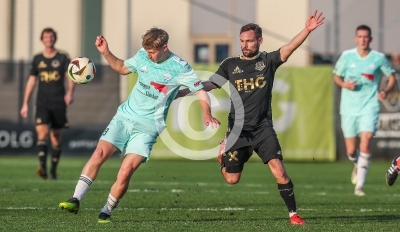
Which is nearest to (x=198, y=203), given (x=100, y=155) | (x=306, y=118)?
(x=100, y=155)

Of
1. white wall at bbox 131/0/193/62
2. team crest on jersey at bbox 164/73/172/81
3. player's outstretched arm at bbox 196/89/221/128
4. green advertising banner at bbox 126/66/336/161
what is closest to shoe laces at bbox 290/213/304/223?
player's outstretched arm at bbox 196/89/221/128

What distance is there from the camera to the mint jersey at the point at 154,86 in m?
8.81

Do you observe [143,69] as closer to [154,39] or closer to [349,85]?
[154,39]

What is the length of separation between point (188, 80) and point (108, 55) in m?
0.82

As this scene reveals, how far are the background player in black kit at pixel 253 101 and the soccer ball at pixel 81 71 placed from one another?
999mm

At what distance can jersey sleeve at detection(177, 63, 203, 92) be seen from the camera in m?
8.88

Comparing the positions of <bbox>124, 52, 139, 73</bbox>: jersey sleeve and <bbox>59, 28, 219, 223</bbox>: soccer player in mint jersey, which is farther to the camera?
<bbox>124, 52, 139, 73</bbox>: jersey sleeve

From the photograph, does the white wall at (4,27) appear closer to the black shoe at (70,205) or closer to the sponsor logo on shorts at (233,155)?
the sponsor logo on shorts at (233,155)

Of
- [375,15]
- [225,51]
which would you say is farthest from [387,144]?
[225,51]

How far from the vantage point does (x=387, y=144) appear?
20891 millimetres

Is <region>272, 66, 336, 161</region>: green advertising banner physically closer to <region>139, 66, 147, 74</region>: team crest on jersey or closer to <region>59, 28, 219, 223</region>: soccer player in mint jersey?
<region>59, 28, 219, 223</region>: soccer player in mint jersey

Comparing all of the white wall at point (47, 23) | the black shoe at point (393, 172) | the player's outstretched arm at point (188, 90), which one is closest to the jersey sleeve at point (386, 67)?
the black shoe at point (393, 172)

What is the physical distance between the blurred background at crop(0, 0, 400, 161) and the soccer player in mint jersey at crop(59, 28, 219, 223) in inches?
465

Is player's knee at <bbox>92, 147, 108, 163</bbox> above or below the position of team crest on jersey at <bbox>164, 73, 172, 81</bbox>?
below
